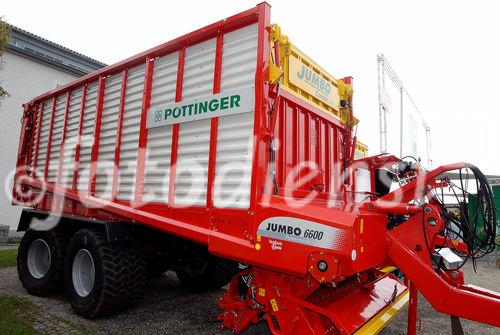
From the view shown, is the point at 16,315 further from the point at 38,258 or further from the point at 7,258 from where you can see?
the point at 7,258

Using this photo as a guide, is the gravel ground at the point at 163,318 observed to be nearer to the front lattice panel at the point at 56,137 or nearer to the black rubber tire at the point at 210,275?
the black rubber tire at the point at 210,275

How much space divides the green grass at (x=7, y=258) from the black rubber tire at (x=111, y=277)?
416 centimetres

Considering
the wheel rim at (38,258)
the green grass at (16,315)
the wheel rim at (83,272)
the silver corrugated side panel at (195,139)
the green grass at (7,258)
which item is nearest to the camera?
the silver corrugated side panel at (195,139)

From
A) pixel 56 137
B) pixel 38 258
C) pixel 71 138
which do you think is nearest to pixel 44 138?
pixel 56 137

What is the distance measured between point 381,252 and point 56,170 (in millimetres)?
4736

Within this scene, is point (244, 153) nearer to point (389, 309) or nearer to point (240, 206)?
point (240, 206)

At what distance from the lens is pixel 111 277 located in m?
4.05

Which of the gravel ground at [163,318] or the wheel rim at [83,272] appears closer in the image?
the gravel ground at [163,318]

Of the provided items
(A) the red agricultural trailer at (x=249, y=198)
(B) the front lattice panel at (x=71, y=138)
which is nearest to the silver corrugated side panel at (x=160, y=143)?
(A) the red agricultural trailer at (x=249, y=198)

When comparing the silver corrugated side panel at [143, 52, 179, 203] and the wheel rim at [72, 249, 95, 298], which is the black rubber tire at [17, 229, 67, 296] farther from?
the silver corrugated side panel at [143, 52, 179, 203]

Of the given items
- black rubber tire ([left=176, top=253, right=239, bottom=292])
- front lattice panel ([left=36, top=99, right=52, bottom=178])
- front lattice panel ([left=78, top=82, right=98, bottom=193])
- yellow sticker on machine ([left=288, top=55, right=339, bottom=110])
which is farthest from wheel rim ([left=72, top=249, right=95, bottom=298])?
yellow sticker on machine ([left=288, top=55, right=339, bottom=110])

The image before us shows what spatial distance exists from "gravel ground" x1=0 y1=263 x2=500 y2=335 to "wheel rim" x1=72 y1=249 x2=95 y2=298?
12.7 inches

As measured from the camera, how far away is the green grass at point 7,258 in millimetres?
7495

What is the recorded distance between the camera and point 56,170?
544 centimetres
